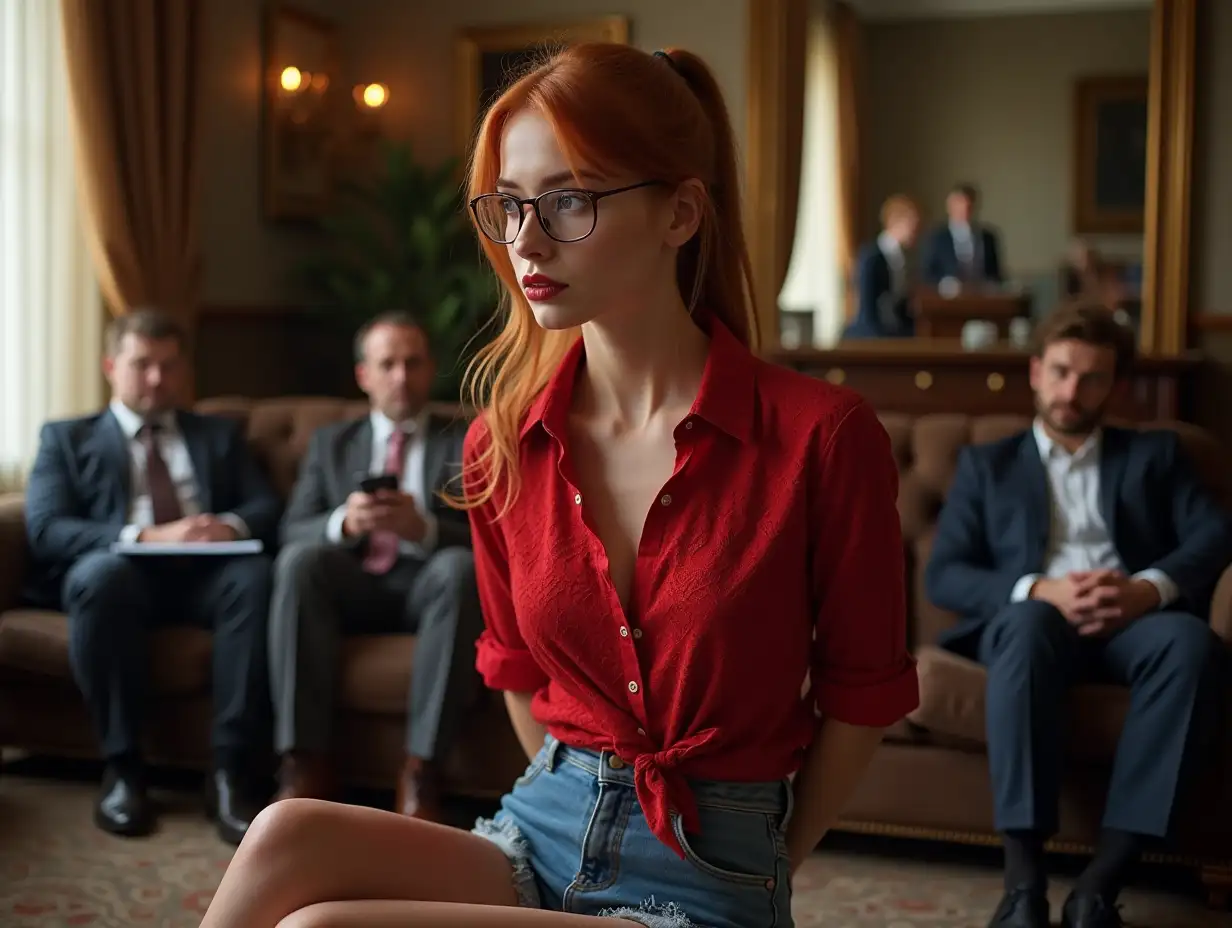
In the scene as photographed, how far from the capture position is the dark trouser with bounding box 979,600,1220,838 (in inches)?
102

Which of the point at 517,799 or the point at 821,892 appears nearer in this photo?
the point at 517,799

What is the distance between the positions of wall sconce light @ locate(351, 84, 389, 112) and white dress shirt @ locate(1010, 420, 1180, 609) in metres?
4.37

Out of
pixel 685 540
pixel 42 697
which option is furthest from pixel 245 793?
pixel 685 540

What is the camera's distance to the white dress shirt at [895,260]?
5.82m

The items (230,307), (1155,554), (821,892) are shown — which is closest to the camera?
(821,892)

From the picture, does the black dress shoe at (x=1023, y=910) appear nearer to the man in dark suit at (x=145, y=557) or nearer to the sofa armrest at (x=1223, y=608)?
the sofa armrest at (x=1223, y=608)

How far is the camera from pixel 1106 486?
3059 mm

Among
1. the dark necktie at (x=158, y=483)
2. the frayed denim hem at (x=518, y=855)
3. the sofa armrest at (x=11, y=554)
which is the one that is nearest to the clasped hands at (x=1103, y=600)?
the frayed denim hem at (x=518, y=855)

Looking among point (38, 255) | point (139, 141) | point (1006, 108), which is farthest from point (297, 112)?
point (1006, 108)

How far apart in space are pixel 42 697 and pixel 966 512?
2.18 meters

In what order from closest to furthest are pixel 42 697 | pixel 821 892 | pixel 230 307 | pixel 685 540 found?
pixel 685 540 < pixel 821 892 < pixel 42 697 < pixel 230 307

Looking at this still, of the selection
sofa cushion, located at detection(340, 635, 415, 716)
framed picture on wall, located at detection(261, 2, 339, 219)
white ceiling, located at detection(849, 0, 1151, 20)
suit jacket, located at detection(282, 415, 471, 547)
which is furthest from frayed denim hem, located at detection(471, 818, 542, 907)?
framed picture on wall, located at detection(261, 2, 339, 219)

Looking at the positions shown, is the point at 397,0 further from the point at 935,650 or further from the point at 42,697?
the point at 935,650

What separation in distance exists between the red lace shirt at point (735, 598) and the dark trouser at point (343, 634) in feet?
5.45
